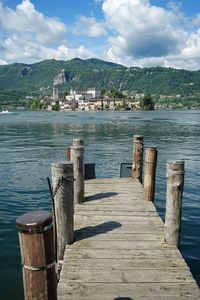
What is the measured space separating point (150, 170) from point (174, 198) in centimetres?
314

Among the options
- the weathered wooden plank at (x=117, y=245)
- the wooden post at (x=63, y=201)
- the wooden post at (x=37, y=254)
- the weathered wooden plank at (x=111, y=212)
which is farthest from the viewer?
the weathered wooden plank at (x=111, y=212)

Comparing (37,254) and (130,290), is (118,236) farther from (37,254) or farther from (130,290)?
(37,254)

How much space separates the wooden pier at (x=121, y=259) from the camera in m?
5.58

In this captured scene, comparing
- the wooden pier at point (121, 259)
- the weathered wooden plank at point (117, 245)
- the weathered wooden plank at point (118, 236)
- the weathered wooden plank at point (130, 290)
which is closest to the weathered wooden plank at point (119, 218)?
the wooden pier at point (121, 259)

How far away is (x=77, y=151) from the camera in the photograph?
31.6ft

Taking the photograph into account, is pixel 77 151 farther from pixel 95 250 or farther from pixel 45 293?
pixel 45 293

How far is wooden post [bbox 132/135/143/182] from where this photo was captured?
12.4 metres

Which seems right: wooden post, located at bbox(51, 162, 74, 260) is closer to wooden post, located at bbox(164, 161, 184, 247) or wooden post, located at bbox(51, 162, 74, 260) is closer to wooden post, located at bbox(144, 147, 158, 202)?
wooden post, located at bbox(164, 161, 184, 247)

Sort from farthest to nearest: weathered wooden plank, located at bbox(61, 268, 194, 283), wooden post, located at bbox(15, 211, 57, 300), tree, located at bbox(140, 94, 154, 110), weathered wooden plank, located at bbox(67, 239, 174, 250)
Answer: tree, located at bbox(140, 94, 154, 110)
weathered wooden plank, located at bbox(67, 239, 174, 250)
weathered wooden plank, located at bbox(61, 268, 194, 283)
wooden post, located at bbox(15, 211, 57, 300)

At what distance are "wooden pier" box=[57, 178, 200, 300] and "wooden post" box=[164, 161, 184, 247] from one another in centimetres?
24

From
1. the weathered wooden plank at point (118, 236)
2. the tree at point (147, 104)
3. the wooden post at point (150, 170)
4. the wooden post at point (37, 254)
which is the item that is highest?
the wooden post at point (37, 254)

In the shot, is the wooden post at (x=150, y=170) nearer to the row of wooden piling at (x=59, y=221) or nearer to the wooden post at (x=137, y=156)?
the row of wooden piling at (x=59, y=221)

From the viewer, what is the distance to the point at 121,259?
6668 millimetres

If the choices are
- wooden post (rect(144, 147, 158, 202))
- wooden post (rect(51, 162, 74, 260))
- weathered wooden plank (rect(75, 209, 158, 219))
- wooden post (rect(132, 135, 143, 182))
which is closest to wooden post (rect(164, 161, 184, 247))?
weathered wooden plank (rect(75, 209, 158, 219))
